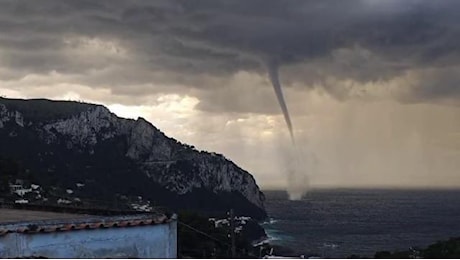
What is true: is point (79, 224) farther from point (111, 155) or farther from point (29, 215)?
point (111, 155)

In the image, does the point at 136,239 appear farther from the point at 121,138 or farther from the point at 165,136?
the point at 165,136

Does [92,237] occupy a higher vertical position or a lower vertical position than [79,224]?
lower

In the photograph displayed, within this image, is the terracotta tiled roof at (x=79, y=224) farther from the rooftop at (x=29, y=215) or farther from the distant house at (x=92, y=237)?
the rooftop at (x=29, y=215)

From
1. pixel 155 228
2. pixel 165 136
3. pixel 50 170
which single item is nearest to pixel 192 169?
pixel 165 136

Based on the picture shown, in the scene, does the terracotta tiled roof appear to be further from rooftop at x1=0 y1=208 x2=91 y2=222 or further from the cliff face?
the cliff face

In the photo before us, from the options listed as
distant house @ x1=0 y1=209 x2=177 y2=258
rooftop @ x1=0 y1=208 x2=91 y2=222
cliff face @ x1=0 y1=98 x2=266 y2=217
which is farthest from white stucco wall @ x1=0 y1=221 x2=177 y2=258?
cliff face @ x1=0 y1=98 x2=266 y2=217

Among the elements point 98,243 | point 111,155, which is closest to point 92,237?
point 98,243

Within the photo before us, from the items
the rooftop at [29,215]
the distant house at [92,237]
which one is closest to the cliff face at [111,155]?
the rooftop at [29,215]
